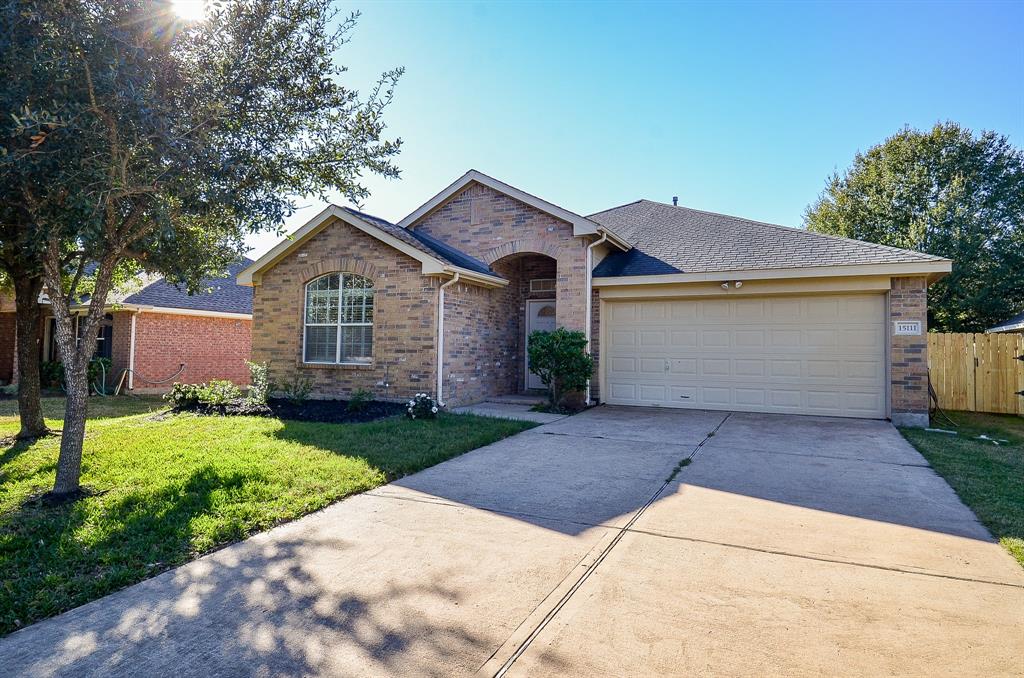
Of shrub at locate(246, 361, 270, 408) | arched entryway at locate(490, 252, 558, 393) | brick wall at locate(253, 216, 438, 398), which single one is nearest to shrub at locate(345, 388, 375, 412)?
brick wall at locate(253, 216, 438, 398)

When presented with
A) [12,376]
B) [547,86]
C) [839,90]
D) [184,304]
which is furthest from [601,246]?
[12,376]

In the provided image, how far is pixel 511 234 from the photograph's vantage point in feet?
41.6

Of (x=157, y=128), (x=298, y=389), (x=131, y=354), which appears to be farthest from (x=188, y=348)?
(x=157, y=128)

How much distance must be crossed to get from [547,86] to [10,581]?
11.1 meters

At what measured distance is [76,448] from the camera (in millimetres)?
5355

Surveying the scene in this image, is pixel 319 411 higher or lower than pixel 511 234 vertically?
lower

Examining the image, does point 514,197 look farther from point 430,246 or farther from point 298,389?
point 298,389

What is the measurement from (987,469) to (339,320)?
10950 millimetres

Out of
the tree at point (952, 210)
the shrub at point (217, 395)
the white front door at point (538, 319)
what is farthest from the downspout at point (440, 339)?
the tree at point (952, 210)

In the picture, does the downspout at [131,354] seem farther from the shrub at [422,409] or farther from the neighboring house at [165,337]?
the shrub at [422,409]

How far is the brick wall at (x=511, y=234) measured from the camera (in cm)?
1187

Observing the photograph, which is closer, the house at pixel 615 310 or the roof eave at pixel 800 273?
the roof eave at pixel 800 273

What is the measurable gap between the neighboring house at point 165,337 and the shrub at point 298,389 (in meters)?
5.96

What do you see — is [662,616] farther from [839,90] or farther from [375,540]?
[839,90]
